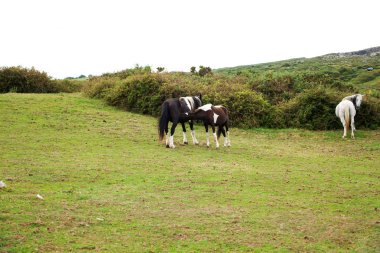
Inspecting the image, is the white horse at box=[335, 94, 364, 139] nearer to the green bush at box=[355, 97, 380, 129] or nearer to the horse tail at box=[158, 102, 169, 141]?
the green bush at box=[355, 97, 380, 129]

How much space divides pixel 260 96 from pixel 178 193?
50.1 ft

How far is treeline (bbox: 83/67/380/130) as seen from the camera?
23.6 m

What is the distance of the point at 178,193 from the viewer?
10.4m

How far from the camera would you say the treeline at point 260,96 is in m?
23.6

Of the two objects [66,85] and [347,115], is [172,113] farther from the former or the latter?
[66,85]

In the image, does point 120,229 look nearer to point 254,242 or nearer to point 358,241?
point 254,242

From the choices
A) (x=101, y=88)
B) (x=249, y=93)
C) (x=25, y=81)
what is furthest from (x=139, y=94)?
(x=25, y=81)

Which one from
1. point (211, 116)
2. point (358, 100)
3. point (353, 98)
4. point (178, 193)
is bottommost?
point (178, 193)

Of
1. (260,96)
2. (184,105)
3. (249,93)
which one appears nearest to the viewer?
(184,105)

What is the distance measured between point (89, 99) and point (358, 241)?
2276cm

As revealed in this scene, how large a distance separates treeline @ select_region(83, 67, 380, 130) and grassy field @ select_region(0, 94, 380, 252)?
4.16 metres

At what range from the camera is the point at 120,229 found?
25.7 ft

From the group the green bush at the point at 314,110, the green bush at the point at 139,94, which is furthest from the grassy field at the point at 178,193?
the green bush at the point at 139,94

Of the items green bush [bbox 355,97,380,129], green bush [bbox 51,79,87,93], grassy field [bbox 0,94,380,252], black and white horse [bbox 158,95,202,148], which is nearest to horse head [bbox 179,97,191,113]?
black and white horse [bbox 158,95,202,148]
